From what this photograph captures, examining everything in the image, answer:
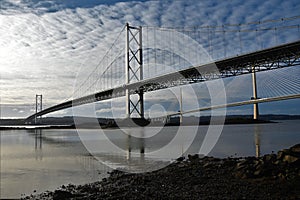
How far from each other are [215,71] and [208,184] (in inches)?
1014

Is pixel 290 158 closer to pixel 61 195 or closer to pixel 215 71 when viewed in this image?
pixel 61 195

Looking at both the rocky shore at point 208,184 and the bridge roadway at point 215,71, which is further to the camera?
the bridge roadway at point 215,71

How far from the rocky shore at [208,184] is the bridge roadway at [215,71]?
792 inches

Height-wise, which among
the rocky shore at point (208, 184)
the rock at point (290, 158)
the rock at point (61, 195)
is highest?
the rock at point (290, 158)

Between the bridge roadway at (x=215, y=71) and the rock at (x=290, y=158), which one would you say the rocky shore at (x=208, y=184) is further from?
the bridge roadway at (x=215, y=71)

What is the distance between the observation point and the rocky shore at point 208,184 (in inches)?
218

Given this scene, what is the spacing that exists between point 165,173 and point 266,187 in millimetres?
2589

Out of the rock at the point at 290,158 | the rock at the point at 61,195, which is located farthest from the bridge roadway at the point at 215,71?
the rock at the point at 61,195

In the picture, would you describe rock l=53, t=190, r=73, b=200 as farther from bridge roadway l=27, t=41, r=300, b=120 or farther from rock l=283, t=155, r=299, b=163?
bridge roadway l=27, t=41, r=300, b=120

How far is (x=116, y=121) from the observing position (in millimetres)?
40281

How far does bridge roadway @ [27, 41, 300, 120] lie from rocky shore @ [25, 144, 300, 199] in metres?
20.1

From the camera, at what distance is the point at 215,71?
31.1 meters

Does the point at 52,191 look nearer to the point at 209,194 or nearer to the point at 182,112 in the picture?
the point at 209,194

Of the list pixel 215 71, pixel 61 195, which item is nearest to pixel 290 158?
pixel 61 195
